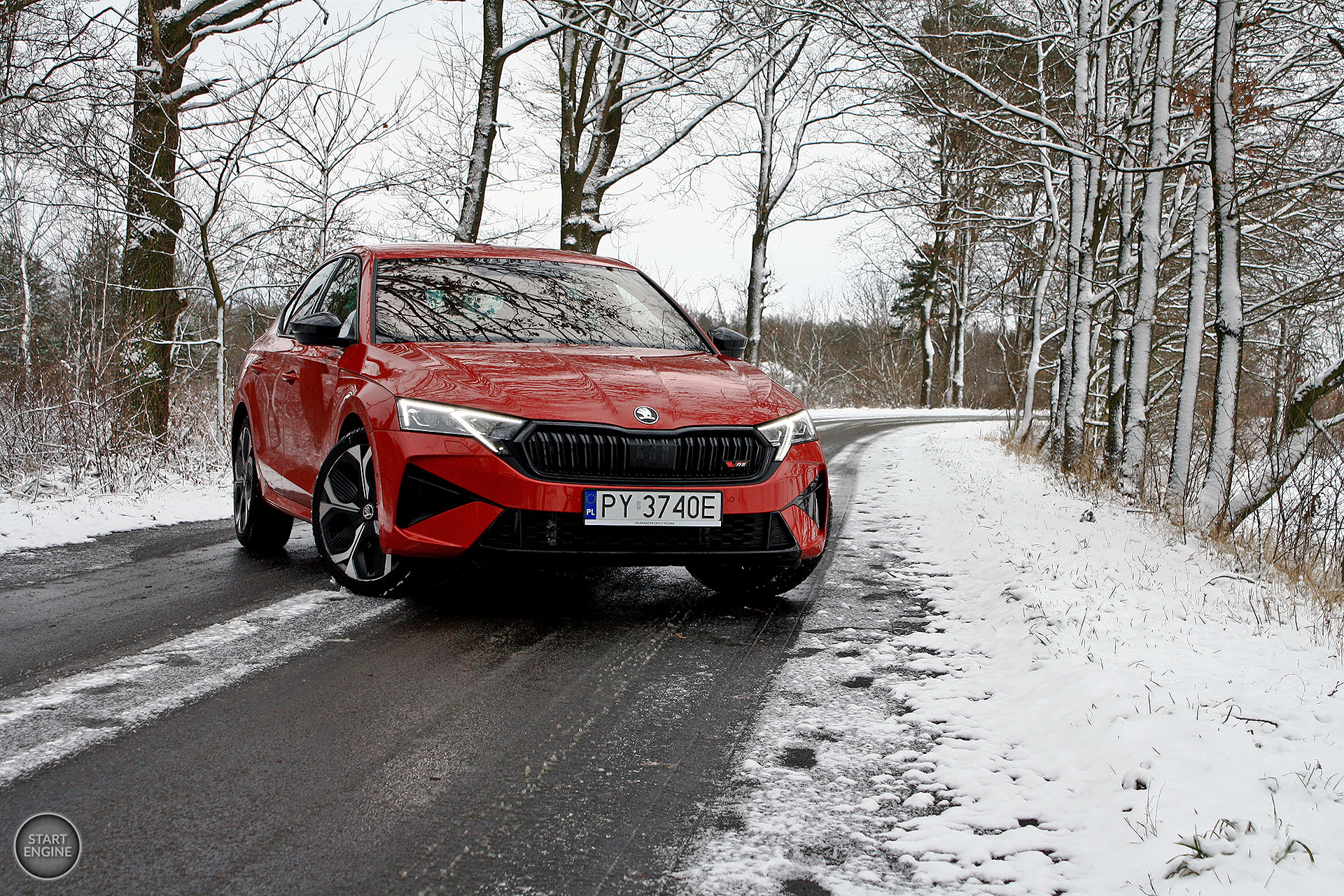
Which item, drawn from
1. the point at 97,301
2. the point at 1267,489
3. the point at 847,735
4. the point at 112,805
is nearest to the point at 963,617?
the point at 847,735

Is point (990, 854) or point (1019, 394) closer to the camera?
point (990, 854)

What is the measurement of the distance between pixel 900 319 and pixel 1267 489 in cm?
5143

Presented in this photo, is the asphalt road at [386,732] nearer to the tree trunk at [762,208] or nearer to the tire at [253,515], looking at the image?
the tire at [253,515]

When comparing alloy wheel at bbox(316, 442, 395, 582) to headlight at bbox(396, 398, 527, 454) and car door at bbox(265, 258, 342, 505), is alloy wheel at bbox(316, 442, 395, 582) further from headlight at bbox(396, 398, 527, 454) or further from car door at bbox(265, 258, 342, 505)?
car door at bbox(265, 258, 342, 505)

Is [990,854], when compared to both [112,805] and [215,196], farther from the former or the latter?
[215,196]

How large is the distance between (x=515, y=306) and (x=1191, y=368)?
6374 millimetres

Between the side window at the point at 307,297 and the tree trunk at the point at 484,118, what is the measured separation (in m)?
8.44

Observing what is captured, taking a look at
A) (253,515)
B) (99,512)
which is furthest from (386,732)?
(99,512)

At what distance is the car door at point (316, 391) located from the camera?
4.59 metres

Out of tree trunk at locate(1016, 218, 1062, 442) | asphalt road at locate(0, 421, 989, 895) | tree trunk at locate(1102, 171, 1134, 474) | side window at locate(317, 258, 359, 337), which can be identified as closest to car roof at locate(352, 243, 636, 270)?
side window at locate(317, 258, 359, 337)

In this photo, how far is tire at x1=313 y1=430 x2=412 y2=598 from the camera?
395 centimetres

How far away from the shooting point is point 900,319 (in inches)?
2255

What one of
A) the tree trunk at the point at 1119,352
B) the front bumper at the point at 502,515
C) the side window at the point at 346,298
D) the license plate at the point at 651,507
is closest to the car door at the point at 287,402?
the side window at the point at 346,298

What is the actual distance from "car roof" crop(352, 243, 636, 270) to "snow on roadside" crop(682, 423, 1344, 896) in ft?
7.74
